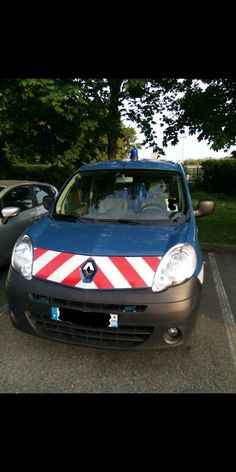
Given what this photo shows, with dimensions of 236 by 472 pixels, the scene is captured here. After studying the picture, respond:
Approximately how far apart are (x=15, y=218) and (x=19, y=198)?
0.50 meters

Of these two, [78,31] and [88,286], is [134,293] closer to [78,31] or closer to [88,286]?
[88,286]

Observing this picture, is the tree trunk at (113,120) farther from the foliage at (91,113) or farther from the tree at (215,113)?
the tree at (215,113)


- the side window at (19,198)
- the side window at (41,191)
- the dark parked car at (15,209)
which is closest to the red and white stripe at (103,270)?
the dark parked car at (15,209)

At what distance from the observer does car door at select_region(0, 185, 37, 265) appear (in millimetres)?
4516

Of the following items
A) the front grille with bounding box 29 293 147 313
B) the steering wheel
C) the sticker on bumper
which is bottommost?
the sticker on bumper

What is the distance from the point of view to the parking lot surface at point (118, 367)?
2393mm

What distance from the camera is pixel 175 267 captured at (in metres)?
2.44

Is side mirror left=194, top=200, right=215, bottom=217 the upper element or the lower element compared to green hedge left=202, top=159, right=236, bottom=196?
upper

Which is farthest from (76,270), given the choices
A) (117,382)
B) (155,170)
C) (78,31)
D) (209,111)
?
(209,111)

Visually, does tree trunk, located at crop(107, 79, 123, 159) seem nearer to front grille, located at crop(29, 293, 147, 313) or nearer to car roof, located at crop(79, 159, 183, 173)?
car roof, located at crop(79, 159, 183, 173)

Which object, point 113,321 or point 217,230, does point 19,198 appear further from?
point 217,230

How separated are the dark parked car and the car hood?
1.63 metres

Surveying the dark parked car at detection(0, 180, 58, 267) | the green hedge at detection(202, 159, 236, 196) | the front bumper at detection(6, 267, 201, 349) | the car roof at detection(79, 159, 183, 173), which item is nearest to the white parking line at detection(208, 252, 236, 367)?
the front bumper at detection(6, 267, 201, 349)

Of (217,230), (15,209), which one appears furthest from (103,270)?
(217,230)
